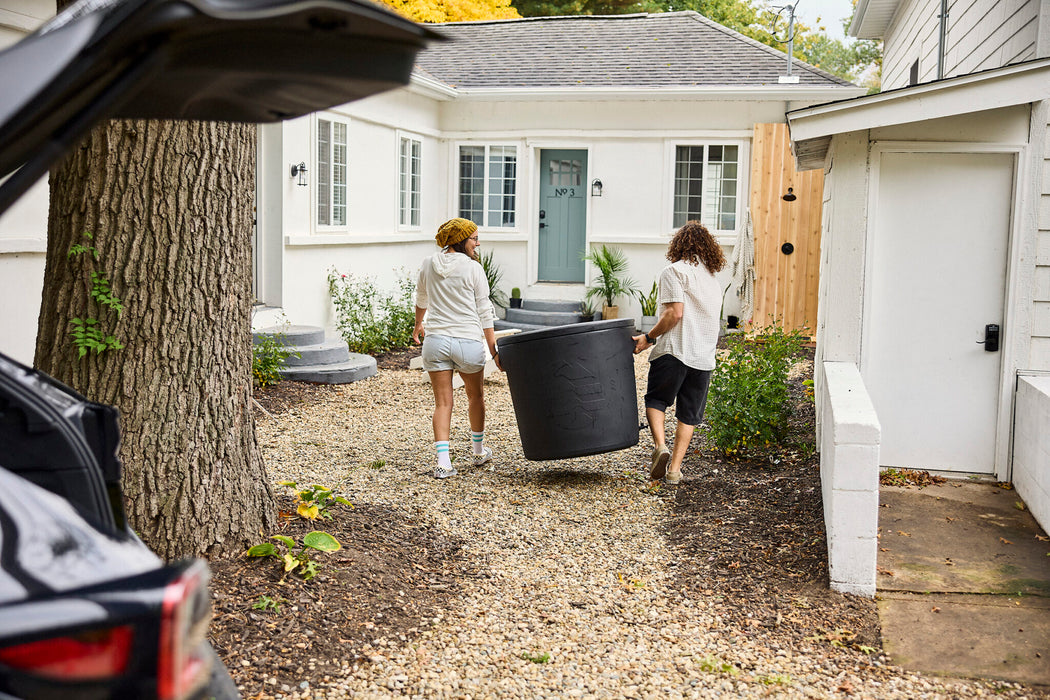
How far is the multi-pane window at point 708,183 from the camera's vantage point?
604 inches

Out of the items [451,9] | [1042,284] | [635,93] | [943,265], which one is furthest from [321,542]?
[451,9]

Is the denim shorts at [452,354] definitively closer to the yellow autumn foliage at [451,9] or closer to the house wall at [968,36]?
the house wall at [968,36]

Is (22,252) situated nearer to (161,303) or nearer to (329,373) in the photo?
(329,373)

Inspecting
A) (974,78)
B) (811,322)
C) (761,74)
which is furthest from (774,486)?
(761,74)

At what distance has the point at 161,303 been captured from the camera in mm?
4129

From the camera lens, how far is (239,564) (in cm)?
438

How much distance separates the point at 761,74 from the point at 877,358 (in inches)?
372

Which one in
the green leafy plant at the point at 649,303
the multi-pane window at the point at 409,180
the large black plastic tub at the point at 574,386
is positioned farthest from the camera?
the green leafy plant at the point at 649,303

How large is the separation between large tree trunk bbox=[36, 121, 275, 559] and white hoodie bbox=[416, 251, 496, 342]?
2412 millimetres

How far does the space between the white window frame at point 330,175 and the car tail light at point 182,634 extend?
10.8m

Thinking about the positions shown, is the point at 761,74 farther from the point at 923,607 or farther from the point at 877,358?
the point at 923,607

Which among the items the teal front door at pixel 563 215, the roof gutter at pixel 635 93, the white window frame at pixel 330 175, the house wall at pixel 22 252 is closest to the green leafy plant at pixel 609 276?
the teal front door at pixel 563 215

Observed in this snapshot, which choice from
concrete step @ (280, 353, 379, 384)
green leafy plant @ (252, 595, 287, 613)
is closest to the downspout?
concrete step @ (280, 353, 379, 384)

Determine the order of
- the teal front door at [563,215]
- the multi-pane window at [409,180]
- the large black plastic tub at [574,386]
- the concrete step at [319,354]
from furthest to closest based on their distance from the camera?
the teal front door at [563,215], the multi-pane window at [409,180], the concrete step at [319,354], the large black plastic tub at [574,386]
